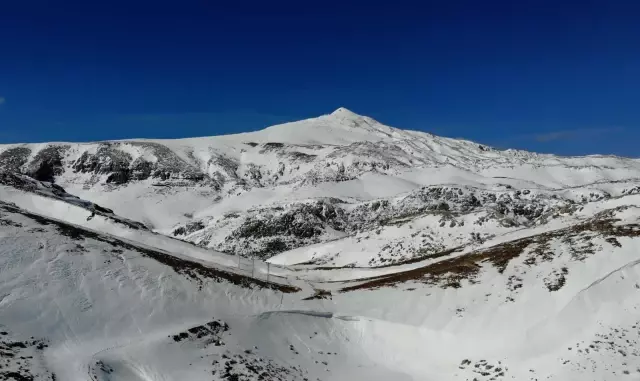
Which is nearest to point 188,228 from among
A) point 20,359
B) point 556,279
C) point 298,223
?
point 298,223

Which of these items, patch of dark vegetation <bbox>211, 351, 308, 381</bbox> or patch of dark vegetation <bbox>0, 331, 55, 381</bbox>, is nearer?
patch of dark vegetation <bbox>0, 331, 55, 381</bbox>

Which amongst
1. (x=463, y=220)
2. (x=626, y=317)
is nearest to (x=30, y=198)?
(x=463, y=220)

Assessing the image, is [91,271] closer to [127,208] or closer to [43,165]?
[127,208]

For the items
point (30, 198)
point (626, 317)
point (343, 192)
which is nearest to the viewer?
point (626, 317)

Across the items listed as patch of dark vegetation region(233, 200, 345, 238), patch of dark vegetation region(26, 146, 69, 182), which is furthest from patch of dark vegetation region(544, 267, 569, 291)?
patch of dark vegetation region(26, 146, 69, 182)

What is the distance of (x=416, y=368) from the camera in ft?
92.7

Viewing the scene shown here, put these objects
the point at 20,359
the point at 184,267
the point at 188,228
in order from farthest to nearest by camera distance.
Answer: the point at 188,228, the point at 184,267, the point at 20,359

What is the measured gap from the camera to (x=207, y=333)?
2883 cm

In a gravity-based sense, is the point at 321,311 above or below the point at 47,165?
below

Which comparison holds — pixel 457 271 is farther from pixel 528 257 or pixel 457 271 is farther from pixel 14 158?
pixel 14 158

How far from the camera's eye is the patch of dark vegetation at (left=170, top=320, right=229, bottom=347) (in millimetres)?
27906

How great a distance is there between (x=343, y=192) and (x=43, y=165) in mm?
116710

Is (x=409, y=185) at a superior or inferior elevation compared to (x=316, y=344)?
superior

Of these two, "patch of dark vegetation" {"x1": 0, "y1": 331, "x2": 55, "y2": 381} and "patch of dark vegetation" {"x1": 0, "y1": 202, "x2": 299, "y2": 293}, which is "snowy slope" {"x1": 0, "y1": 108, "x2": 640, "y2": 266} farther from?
"patch of dark vegetation" {"x1": 0, "y1": 331, "x2": 55, "y2": 381}
